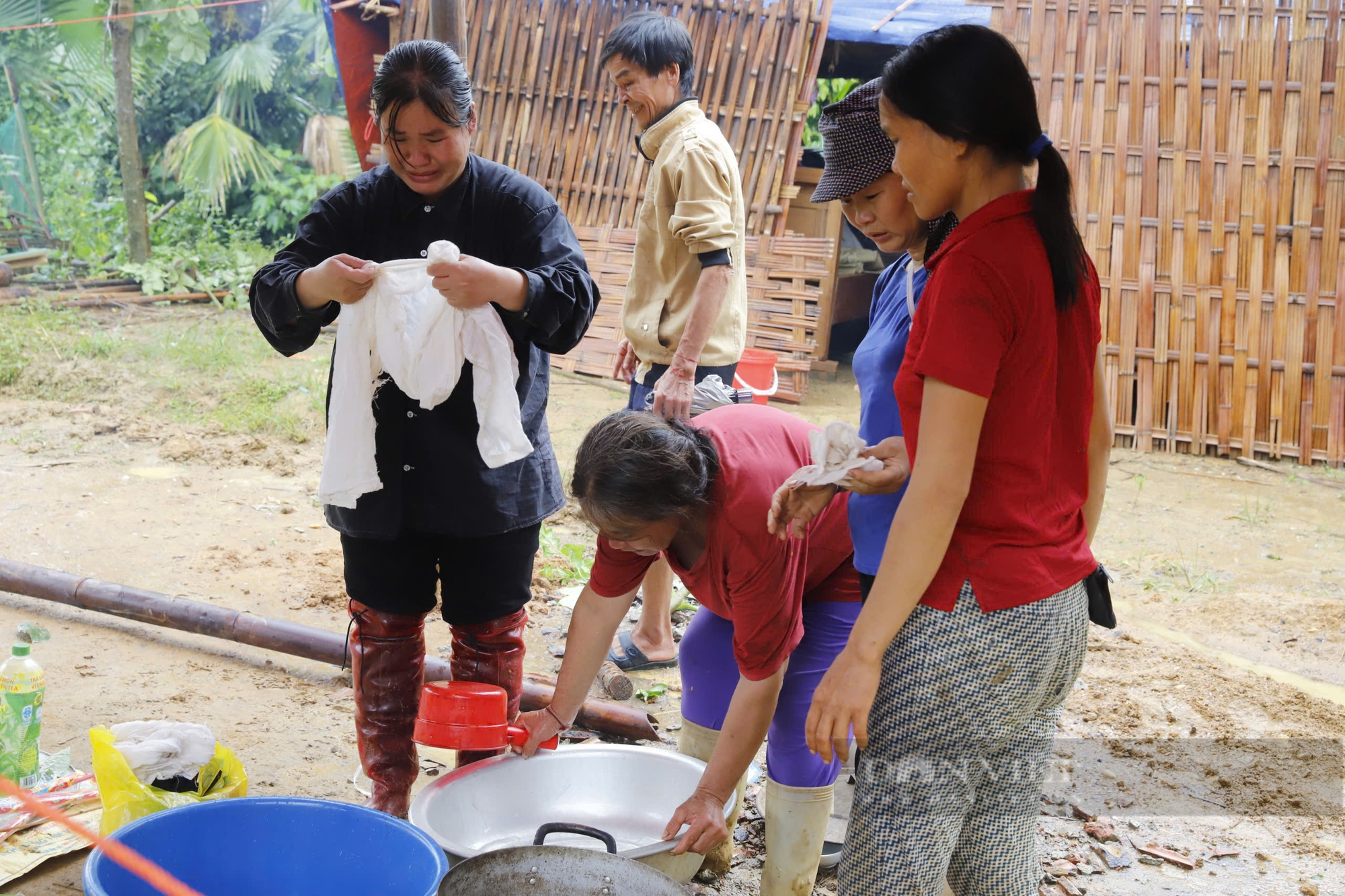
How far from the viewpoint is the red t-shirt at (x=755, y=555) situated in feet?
6.51

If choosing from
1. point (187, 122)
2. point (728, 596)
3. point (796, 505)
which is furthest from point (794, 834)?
point (187, 122)

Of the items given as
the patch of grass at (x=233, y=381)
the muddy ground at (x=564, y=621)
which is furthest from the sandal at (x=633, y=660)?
the patch of grass at (x=233, y=381)

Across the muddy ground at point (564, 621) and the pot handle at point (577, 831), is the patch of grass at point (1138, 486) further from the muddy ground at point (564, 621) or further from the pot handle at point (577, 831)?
the pot handle at point (577, 831)

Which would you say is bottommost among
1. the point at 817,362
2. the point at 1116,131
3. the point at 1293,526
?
the point at 1293,526

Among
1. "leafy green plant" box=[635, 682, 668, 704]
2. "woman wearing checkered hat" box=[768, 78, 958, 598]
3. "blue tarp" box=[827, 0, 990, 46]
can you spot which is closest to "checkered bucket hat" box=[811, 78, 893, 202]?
"woman wearing checkered hat" box=[768, 78, 958, 598]

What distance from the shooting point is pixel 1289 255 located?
6.89 metres

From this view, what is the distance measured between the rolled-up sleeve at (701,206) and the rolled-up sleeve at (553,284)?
88cm

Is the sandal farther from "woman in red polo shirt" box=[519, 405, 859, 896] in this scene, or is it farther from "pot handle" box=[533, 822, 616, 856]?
"pot handle" box=[533, 822, 616, 856]

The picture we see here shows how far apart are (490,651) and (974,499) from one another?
135 cm

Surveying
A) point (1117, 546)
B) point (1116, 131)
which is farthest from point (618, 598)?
point (1116, 131)

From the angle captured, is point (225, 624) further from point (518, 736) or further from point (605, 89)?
point (605, 89)

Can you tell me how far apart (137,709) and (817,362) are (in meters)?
6.04

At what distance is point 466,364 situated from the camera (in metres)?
2.35

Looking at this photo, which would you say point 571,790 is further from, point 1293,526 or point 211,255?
point 211,255
